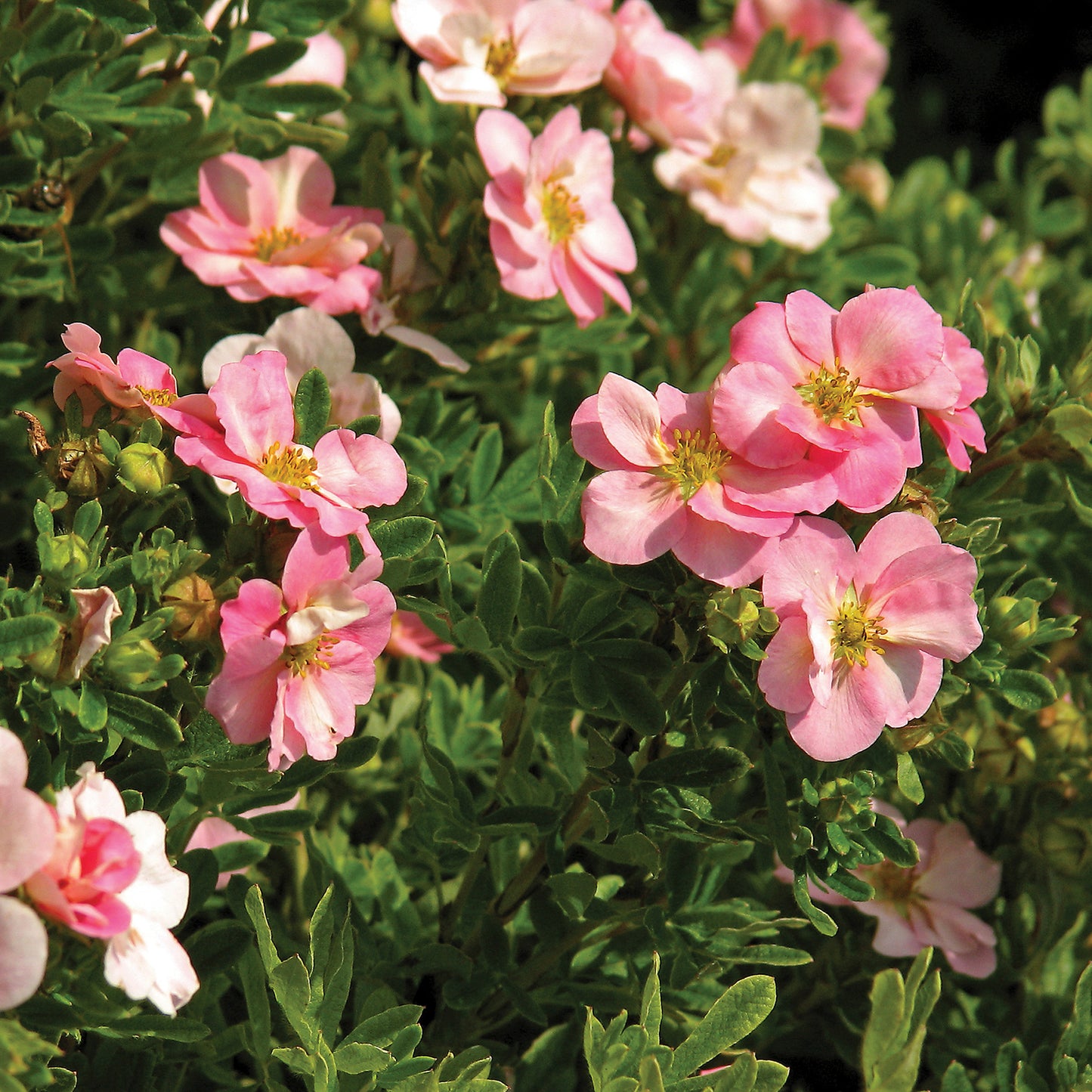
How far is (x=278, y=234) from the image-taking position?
1.60 meters

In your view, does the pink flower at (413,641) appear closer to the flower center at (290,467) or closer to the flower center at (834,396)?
the flower center at (290,467)

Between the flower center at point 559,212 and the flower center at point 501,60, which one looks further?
the flower center at point 501,60

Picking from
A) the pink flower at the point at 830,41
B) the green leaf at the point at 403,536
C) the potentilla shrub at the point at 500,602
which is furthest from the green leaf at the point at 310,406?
the pink flower at the point at 830,41

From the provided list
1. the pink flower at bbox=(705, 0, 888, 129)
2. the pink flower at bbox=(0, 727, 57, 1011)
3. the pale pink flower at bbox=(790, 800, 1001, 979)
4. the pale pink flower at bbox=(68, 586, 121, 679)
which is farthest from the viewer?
the pink flower at bbox=(705, 0, 888, 129)

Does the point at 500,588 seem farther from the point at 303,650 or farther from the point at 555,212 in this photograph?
the point at 555,212

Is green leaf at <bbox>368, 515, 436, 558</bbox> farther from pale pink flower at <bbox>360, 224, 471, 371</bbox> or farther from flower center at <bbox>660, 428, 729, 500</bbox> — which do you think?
pale pink flower at <bbox>360, 224, 471, 371</bbox>

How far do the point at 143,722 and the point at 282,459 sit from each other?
10.2 inches

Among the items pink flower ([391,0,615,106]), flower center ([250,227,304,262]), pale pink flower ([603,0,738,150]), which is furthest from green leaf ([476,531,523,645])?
pale pink flower ([603,0,738,150])

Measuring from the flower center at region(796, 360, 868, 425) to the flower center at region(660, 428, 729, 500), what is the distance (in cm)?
9

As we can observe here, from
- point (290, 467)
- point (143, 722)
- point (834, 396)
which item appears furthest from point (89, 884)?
point (834, 396)

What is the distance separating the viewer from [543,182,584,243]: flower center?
1.56m

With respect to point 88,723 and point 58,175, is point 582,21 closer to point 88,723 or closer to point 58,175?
point 58,175

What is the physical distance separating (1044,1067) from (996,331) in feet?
3.29

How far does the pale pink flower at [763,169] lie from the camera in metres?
1.92
